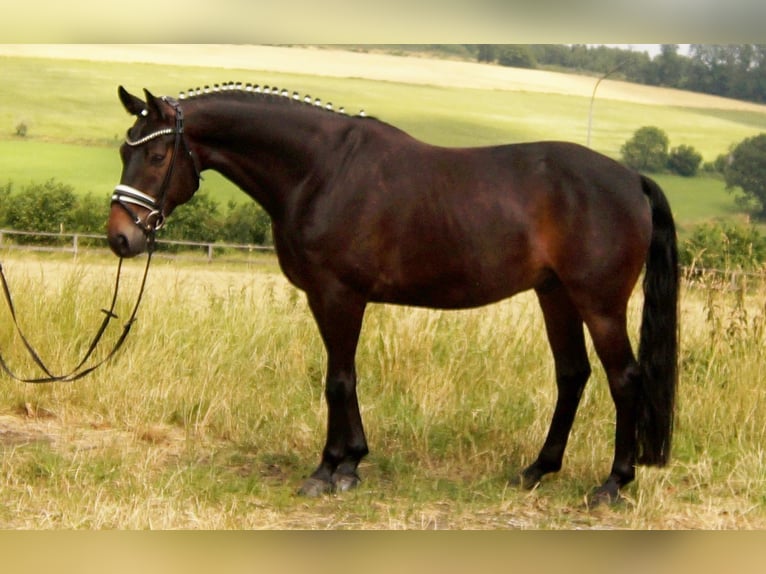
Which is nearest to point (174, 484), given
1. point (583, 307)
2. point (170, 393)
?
point (170, 393)

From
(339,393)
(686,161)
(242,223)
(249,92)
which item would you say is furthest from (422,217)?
(686,161)

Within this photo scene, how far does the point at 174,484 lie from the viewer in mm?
4816

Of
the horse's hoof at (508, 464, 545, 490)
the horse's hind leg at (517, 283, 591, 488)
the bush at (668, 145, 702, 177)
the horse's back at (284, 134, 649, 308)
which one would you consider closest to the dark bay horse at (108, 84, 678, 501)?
the horse's back at (284, 134, 649, 308)

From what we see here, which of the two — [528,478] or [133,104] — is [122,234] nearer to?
[133,104]

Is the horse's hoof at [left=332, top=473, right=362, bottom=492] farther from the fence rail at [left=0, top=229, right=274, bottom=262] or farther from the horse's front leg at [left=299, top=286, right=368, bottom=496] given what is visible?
the fence rail at [left=0, top=229, right=274, bottom=262]

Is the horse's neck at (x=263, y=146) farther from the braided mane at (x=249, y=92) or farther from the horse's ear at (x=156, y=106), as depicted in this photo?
the horse's ear at (x=156, y=106)

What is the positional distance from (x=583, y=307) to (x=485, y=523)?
3.89 ft

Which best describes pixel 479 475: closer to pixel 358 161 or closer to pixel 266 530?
pixel 266 530

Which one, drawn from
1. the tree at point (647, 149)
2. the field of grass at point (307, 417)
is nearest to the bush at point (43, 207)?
the field of grass at point (307, 417)

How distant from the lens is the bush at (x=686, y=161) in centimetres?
728

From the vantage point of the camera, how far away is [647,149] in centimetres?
754

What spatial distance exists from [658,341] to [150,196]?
268cm

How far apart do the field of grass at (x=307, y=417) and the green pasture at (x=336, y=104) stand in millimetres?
841

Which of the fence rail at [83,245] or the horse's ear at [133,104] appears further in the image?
the fence rail at [83,245]
